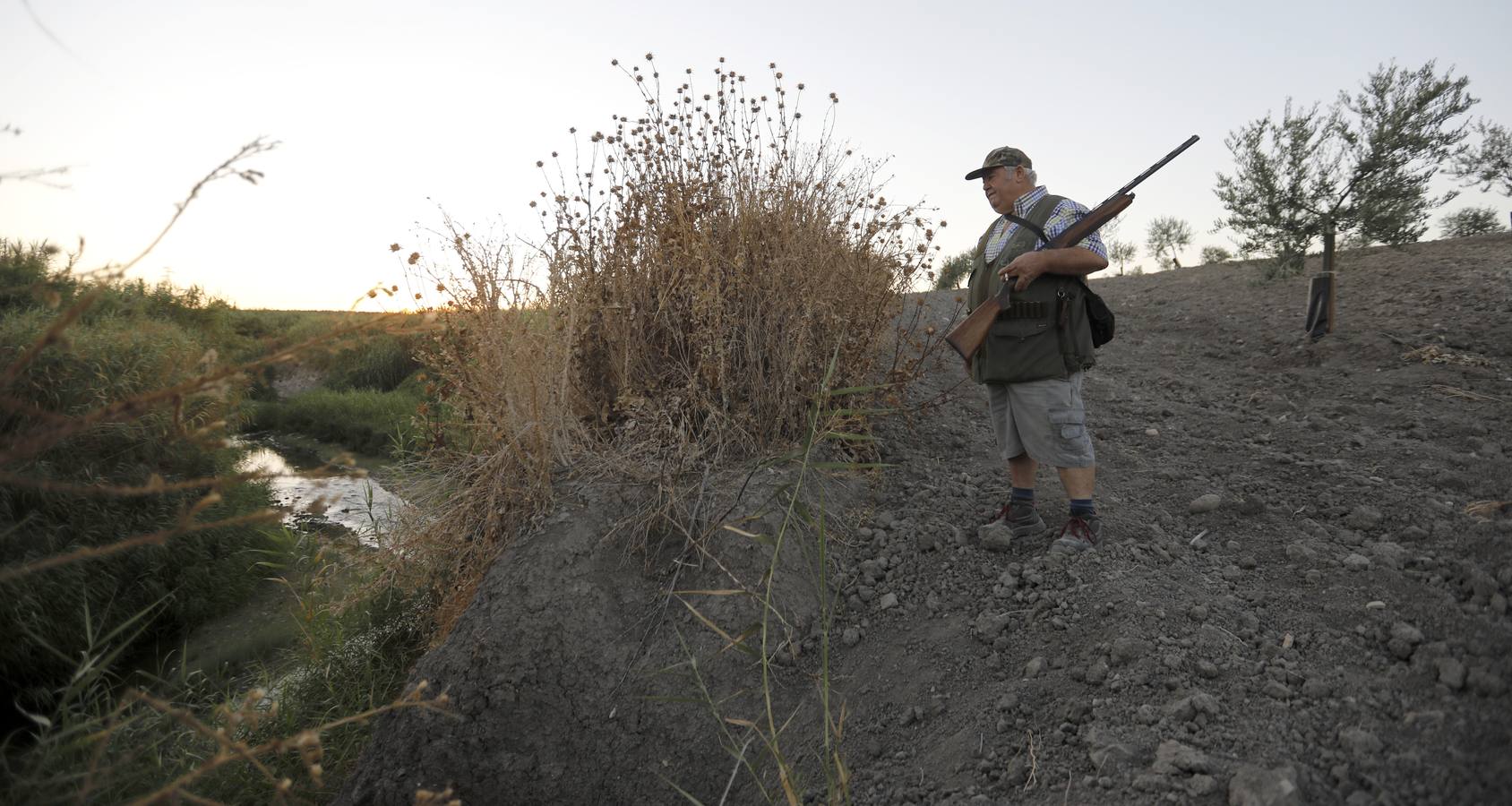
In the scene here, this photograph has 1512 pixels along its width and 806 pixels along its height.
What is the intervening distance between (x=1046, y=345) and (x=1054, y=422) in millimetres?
310

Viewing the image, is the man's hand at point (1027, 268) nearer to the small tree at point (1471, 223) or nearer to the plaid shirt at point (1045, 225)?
the plaid shirt at point (1045, 225)

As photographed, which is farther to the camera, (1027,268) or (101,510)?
(101,510)

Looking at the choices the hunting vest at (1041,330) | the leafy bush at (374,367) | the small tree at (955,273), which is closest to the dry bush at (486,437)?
the hunting vest at (1041,330)

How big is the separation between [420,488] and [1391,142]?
319 inches

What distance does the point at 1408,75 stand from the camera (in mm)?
6902

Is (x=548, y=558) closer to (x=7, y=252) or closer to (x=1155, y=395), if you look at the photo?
(x=1155, y=395)

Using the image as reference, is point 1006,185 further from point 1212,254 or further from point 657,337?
point 1212,254

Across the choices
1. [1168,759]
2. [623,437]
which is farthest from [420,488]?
[1168,759]

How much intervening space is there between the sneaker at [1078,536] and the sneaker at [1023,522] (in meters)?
0.14

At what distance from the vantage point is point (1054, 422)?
10.6 ft

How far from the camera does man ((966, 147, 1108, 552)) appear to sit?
3207mm

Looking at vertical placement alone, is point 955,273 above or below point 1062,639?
above

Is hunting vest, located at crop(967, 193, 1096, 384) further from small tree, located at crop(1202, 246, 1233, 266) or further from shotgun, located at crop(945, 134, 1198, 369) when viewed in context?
small tree, located at crop(1202, 246, 1233, 266)

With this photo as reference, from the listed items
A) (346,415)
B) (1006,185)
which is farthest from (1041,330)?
(346,415)
